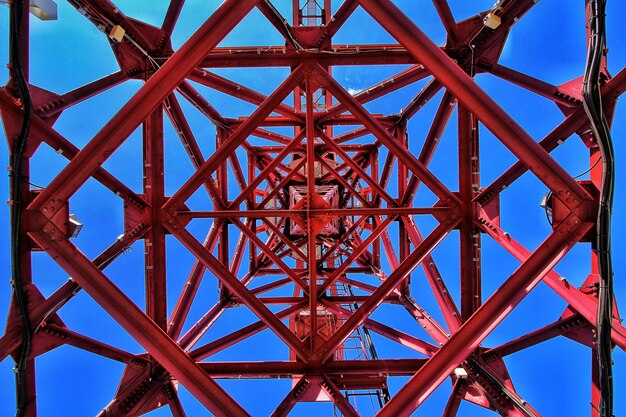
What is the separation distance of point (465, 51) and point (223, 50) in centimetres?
495

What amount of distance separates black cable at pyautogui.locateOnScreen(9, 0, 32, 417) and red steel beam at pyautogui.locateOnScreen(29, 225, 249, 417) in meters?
0.52

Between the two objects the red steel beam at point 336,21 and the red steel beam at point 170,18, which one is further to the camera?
the red steel beam at point 336,21

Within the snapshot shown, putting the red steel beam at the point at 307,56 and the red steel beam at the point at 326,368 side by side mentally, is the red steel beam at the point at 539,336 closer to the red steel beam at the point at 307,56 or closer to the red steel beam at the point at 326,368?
the red steel beam at the point at 326,368

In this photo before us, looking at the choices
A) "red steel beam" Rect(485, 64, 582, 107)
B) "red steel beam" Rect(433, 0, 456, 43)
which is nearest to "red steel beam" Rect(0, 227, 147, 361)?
"red steel beam" Rect(433, 0, 456, 43)

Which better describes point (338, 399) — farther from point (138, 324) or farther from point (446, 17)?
point (446, 17)

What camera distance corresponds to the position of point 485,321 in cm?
636

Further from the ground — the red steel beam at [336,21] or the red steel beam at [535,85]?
the red steel beam at [336,21]

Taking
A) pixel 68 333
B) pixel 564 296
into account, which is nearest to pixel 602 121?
pixel 564 296

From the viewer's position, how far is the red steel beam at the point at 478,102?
5930 millimetres

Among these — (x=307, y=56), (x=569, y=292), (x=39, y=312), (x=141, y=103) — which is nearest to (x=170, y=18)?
(x=307, y=56)

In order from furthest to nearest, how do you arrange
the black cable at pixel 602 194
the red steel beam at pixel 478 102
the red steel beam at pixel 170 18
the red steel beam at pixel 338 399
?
the red steel beam at pixel 170 18, the red steel beam at pixel 338 399, the red steel beam at pixel 478 102, the black cable at pixel 602 194

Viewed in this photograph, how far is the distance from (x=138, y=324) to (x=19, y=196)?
2.48 meters

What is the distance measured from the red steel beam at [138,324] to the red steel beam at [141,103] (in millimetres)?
618

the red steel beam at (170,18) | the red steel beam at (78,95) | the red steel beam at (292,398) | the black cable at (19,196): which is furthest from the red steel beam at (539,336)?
the red steel beam at (78,95)
